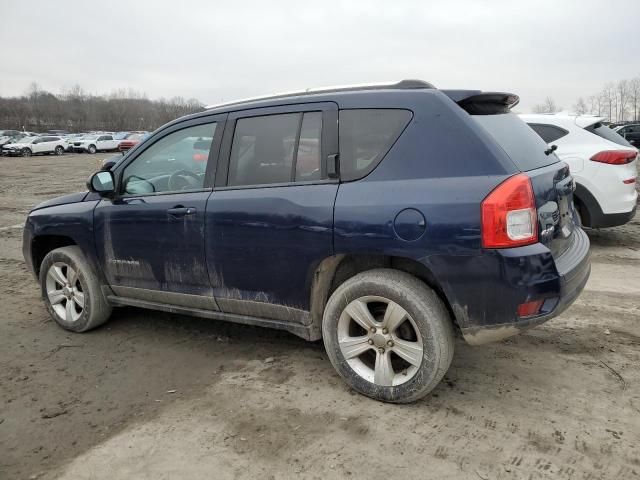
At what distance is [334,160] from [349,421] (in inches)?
59.9

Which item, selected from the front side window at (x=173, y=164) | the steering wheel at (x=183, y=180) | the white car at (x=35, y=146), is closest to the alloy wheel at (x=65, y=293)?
the front side window at (x=173, y=164)

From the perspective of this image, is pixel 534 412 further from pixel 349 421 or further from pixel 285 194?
pixel 285 194

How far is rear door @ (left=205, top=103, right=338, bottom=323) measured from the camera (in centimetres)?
322

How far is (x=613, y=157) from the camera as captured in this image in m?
6.45

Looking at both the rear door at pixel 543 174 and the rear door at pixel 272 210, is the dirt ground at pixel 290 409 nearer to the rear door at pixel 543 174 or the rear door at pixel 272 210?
the rear door at pixel 272 210

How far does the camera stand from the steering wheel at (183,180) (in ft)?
12.5

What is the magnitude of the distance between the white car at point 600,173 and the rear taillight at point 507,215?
4.31 metres

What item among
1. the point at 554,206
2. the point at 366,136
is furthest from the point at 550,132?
the point at 366,136

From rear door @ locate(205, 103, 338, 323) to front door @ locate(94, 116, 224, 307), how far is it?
0.14 meters

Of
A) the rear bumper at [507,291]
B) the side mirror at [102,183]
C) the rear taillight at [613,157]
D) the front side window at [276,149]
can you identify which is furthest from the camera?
the rear taillight at [613,157]

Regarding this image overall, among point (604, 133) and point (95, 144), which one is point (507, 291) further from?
point (95, 144)

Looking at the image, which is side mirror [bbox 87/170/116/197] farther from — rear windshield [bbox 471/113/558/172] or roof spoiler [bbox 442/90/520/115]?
rear windshield [bbox 471/113/558/172]

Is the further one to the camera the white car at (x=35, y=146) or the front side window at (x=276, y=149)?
the white car at (x=35, y=146)

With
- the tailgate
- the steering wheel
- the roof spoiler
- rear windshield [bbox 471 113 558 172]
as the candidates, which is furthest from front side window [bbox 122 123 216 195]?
the tailgate
